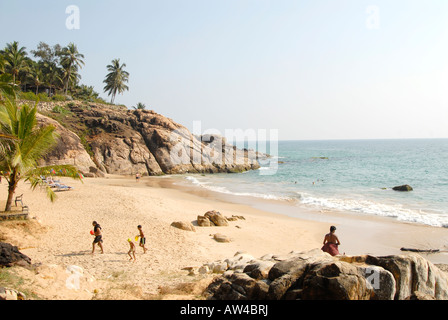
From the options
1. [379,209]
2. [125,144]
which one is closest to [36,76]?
[125,144]

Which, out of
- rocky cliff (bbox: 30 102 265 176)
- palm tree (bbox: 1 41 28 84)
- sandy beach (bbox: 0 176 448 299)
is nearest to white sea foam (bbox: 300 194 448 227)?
sandy beach (bbox: 0 176 448 299)

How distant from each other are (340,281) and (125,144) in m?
41.6

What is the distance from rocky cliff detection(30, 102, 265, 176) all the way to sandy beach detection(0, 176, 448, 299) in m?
15.9

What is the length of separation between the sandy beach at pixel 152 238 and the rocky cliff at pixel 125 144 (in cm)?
1586

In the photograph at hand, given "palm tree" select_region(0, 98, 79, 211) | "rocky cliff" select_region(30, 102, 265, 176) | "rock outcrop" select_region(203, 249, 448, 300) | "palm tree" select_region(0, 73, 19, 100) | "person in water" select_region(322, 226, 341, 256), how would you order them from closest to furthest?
"rock outcrop" select_region(203, 249, 448, 300) < "person in water" select_region(322, 226, 341, 256) < "palm tree" select_region(0, 73, 19, 100) < "palm tree" select_region(0, 98, 79, 211) < "rocky cliff" select_region(30, 102, 265, 176)

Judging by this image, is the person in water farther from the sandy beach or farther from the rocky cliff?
the rocky cliff

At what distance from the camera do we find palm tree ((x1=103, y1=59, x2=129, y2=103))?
199 ft

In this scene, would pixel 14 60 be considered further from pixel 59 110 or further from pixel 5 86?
pixel 5 86

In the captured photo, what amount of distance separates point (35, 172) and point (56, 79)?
1901 inches

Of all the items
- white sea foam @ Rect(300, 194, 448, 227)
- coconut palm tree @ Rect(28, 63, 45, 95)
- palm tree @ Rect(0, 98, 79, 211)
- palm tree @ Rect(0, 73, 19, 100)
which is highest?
coconut palm tree @ Rect(28, 63, 45, 95)

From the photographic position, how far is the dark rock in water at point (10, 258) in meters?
8.26

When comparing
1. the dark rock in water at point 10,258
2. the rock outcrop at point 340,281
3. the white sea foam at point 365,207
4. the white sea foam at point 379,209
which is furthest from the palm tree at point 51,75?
the rock outcrop at point 340,281

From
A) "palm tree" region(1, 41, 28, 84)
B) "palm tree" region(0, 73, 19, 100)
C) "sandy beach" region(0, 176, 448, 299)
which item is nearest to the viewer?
"sandy beach" region(0, 176, 448, 299)

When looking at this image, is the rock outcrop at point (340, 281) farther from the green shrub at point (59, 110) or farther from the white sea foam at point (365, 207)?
the green shrub at point (59, 110)
